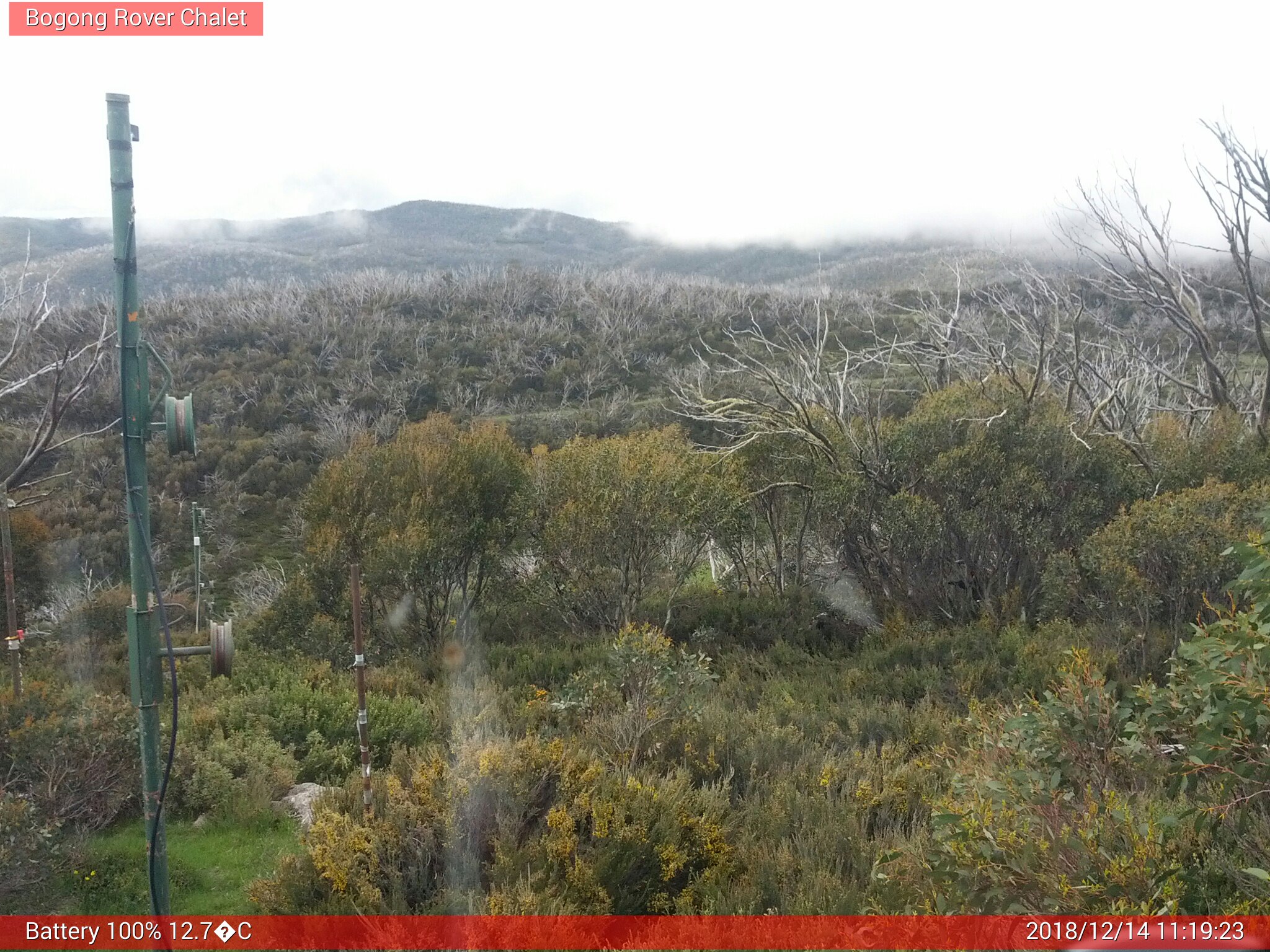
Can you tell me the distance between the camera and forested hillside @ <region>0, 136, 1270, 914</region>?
3.80m

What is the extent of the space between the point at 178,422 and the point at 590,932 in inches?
116

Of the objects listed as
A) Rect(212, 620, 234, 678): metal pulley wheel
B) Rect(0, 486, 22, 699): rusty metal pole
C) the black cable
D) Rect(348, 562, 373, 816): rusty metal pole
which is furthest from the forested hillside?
Rect(212, 620, 234, 678): metal pulley wheel

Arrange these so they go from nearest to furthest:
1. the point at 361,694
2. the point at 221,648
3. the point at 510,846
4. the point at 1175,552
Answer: the point at 221,648, the point at 510,846, the point at 361,694, the point at 1175,552

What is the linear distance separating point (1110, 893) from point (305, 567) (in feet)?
35.4

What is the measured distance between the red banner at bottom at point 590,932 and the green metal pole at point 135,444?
655 mm

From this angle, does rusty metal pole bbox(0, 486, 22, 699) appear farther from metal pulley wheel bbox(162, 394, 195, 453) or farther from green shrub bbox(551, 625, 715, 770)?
metal pulley wheel bbox(162, 394, 195, 453)

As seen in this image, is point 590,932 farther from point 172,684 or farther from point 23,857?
point 23,857

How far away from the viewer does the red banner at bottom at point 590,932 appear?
9.95 ft

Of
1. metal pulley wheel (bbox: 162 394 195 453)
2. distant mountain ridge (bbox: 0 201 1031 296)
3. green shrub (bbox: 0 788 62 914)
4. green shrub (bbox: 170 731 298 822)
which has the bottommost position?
green shrub (bbox: 170 731 298 822)

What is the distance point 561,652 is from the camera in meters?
10.5

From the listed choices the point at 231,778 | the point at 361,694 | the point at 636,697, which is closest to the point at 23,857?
the point at 231,778

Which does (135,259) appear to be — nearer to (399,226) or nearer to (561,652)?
(561,652)

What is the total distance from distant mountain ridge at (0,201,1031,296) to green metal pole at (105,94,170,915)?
5512 centimetres

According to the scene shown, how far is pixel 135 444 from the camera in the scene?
10.9 feet
